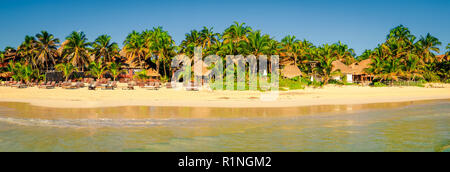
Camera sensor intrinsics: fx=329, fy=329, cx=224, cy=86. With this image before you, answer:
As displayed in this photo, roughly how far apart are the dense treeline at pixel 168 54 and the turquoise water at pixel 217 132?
2454 centimetres

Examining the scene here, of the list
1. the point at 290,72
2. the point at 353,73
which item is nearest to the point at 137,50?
the point at 290,72

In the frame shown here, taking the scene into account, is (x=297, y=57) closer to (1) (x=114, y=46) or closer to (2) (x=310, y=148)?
(1) (x=114, y=46)

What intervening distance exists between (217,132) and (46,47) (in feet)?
145

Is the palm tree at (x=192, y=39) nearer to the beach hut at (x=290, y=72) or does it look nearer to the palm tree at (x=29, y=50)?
the beach hut at (x=290, y=72)

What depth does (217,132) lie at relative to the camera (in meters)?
10.0

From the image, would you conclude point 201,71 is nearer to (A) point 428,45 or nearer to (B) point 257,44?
(B) point 257,44

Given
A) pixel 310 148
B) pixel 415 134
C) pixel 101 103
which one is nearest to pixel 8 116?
pixel 101 103

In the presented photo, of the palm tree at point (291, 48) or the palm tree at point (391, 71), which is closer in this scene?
the palm tree at point (391, 71)

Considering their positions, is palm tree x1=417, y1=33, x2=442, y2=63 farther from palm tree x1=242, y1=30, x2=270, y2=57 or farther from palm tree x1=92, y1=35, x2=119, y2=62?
palm tree x1=92, y1=35, x2=119, y2=62

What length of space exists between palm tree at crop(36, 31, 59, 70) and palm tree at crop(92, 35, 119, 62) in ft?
17.4

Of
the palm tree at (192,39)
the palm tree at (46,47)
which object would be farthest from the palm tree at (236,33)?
the palm tree at (46,47)

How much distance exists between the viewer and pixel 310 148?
8180 millimetres

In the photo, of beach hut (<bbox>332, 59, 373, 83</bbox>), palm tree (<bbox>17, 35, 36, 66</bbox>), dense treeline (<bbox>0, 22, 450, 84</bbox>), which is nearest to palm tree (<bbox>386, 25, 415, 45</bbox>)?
dense treeline (<bbox>0, 22, 450, 84</bbox>)

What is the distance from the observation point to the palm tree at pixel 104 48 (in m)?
48.8
